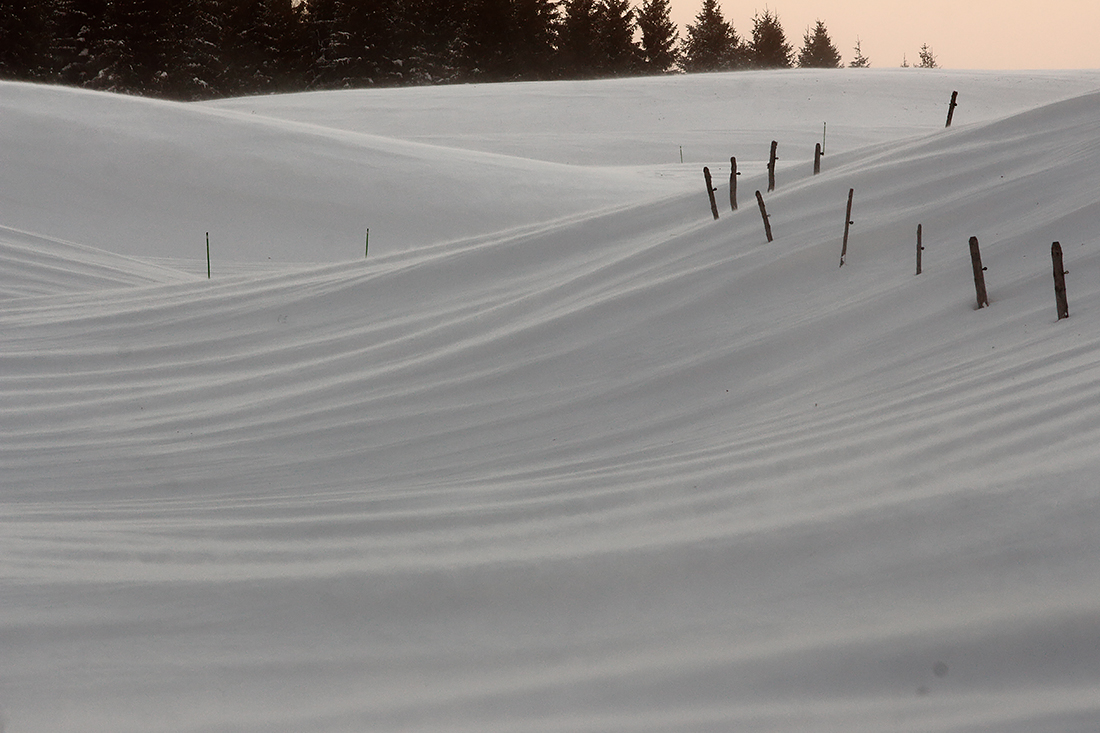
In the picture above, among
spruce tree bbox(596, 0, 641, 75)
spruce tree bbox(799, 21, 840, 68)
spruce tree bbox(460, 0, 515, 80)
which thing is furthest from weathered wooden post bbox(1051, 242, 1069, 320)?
spruce tree bbox(799, 21, 840, 68)

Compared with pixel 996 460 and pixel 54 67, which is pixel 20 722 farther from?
pixel 54 67

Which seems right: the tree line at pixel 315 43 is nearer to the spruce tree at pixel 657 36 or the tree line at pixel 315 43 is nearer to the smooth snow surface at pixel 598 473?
the spruce tree at pixel 657 36

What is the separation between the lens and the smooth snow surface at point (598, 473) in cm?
329

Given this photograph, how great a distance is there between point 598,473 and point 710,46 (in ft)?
153

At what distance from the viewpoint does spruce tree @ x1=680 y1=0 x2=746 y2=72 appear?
47500 mm

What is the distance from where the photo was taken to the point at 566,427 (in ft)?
18.8

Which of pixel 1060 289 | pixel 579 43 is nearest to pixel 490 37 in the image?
pixel 579 43

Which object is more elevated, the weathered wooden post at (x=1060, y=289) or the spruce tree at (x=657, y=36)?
the spruce tree at (x=657, y=36)

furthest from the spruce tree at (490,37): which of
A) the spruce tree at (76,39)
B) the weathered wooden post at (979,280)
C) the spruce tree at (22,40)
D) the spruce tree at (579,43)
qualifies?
the weathered wooden post at (979,280)

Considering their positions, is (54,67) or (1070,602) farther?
(54,67)

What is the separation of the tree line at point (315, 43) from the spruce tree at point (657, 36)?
56 millimetres

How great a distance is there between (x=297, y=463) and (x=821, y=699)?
11.2 feet

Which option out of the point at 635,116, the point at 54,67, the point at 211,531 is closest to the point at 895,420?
the point at 211,531

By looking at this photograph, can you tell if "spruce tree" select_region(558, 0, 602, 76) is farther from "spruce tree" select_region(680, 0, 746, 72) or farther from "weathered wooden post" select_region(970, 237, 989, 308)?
"weathered wooden post" select_region(970, 237, 989, 308)
